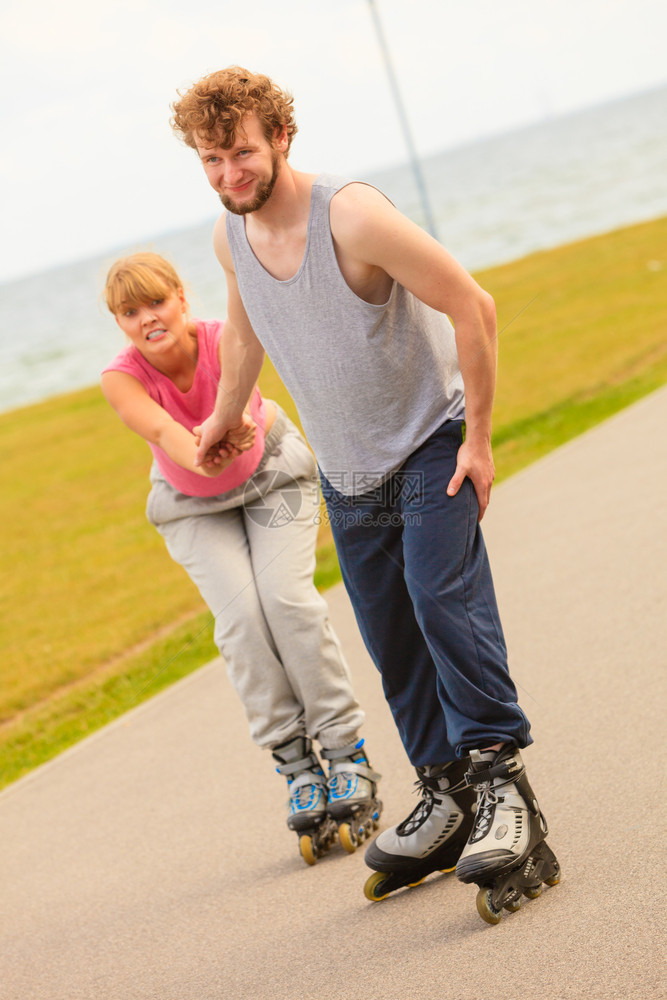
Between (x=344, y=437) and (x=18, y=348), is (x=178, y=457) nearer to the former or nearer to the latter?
(x=344, y=437)

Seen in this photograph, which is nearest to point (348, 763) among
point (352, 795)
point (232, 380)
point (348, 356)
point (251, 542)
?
point (352, 795)

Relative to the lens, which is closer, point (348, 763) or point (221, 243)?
point (221, 243)

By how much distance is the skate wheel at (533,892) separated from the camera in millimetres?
2609

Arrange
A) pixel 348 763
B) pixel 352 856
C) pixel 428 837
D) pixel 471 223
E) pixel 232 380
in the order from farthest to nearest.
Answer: pixel 471 223 → pixel 348 763 → pixel 352 856 → pixel 232 380 → pixel 428 837

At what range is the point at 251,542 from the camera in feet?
11.6

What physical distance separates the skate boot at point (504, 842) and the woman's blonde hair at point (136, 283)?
182 centimetres

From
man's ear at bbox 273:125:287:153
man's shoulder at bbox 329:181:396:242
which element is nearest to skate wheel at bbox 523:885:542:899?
man's shoulder at bbox 329:181:396:242

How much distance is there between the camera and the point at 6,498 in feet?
47.6

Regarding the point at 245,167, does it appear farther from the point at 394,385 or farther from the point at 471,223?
the point at 471,223

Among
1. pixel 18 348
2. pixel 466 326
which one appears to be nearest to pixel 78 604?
pixel 466 326

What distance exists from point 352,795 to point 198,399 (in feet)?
4.54

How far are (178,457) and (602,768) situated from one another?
1621 mm

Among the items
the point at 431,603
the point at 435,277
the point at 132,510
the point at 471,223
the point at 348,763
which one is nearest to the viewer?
the point at 435,277

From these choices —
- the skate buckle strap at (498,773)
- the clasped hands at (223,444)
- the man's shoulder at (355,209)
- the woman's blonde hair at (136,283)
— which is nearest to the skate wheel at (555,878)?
the skate buckle strap at (498,773)
